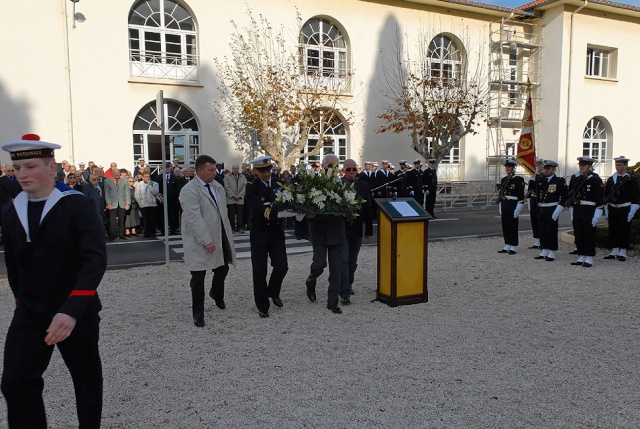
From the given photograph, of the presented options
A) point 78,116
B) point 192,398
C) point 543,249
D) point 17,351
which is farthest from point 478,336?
point 78,116

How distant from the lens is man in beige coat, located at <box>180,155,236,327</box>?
20.0ft

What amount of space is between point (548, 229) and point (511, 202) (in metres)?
1.12

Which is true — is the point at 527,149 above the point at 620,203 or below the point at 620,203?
above

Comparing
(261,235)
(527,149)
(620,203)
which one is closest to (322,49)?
(527,149)

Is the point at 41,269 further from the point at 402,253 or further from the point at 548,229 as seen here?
the point at 548,229

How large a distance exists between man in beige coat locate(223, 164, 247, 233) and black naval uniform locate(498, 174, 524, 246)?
737 centimetres

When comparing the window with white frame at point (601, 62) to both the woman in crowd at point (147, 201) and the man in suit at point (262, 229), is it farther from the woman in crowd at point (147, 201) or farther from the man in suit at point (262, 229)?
the man in suit at point (262, 229)

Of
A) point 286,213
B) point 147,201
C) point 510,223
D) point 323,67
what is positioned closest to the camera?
point 286,213

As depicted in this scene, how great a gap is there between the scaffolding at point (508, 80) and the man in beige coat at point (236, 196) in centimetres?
1606

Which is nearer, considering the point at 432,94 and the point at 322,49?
the point at 322,49

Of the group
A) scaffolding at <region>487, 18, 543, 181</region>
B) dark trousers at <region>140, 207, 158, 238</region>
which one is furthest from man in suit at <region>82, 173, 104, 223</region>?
scaffolding at <region>487, 18, 543, 181</region>

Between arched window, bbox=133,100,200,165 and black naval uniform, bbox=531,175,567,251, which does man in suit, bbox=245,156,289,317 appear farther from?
arched window, bbox=133,100,200,165

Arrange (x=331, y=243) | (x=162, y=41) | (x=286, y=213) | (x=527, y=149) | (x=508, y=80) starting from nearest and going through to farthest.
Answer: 1. (x=286, y=213)
2. (x=331, y=243)
3. (x=527, y=149)
4. (x=162, y=41)
5. (x=508, y=80)

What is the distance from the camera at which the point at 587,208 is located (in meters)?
10.1
